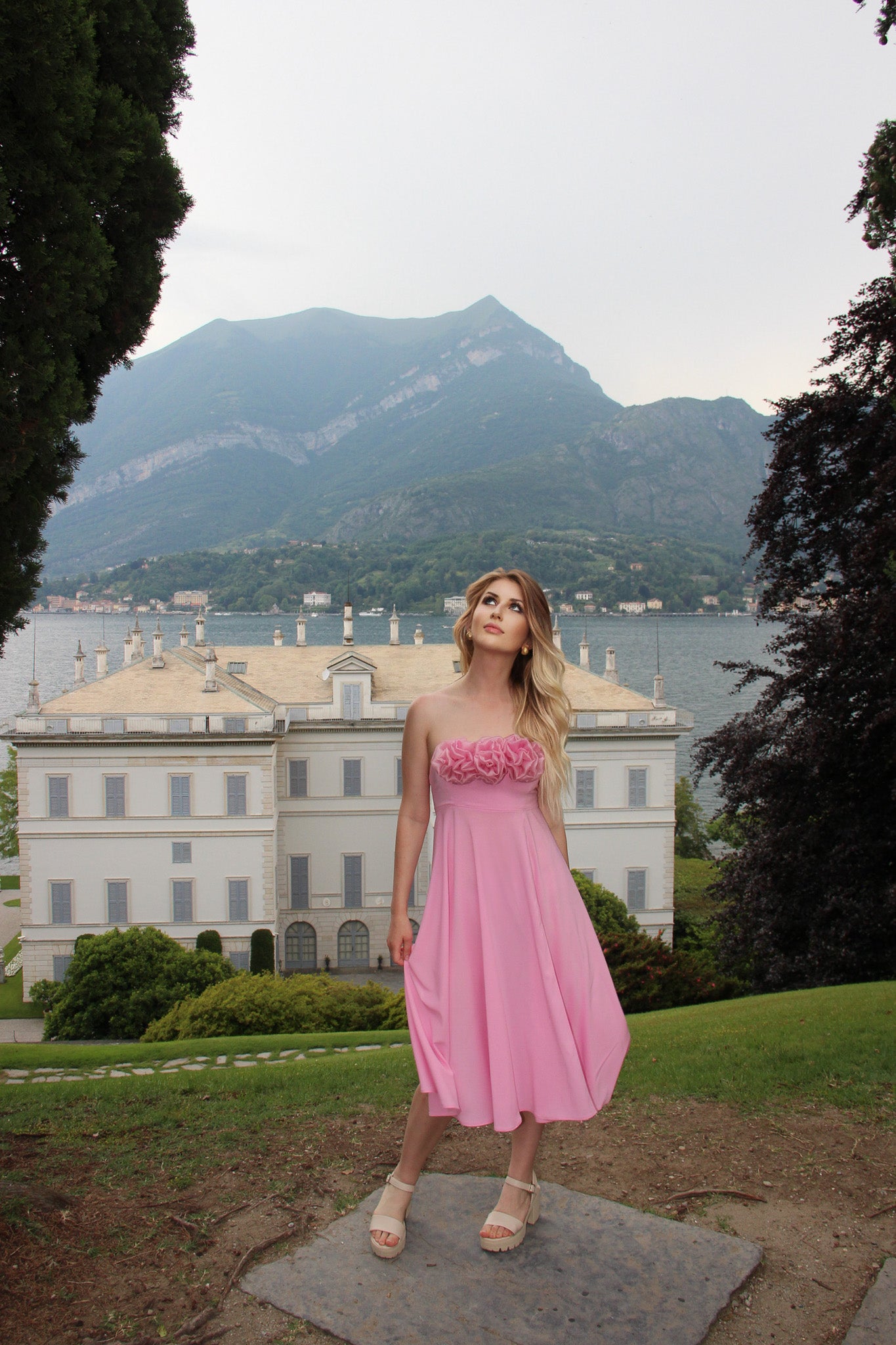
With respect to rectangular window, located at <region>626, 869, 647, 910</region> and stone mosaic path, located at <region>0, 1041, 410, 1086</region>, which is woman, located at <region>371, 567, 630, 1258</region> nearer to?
stone mosaic path, located at <region>0, 1041, 410, 1086</region>

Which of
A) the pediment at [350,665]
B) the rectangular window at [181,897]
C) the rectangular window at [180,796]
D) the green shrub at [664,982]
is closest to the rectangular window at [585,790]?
the pediment at [350,665]

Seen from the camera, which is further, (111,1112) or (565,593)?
(565,593)

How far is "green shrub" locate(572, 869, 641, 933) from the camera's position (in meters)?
29.0

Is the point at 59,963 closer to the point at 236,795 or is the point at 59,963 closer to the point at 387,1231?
the point at 236,795

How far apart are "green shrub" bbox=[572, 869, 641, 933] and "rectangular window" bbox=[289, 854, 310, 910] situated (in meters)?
9.25

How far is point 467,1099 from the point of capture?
4.20 meters

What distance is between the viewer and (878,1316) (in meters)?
3.83

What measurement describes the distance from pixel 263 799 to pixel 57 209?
89.9 feet

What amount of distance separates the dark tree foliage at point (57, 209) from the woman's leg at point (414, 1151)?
3165 millimetres

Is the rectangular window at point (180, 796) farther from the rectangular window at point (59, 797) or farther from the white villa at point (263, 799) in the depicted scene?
the rectangular window at point (59, 797)

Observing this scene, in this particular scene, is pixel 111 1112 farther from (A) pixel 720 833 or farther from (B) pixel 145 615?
(B) pixel 145 615

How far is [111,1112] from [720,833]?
37.8 metres

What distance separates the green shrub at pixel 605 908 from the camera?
95.2 feet

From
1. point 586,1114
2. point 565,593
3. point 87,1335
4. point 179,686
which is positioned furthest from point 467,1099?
point 565,593
